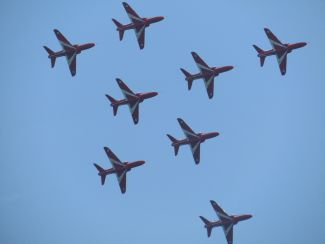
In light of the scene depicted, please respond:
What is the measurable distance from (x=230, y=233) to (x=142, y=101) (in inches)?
1226

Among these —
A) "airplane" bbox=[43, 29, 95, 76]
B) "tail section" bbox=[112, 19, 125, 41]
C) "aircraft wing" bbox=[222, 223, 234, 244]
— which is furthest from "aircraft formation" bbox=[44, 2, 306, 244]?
"aircraft wing" bbox=[222, 223, 234, 244]

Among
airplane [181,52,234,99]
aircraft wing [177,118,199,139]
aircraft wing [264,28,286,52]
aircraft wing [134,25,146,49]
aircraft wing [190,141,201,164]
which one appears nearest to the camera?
airplane [181,52,234,99]

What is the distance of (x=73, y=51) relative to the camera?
275 ft

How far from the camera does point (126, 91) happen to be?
8350 centimetres

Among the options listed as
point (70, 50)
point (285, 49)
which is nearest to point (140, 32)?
point (70, 50)

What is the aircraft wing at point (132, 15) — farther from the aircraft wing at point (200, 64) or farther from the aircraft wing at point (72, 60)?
the aircraft wing at point (72, 60)

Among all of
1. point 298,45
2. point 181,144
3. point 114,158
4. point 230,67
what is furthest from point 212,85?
point 114,158

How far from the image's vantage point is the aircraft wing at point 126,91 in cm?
8325

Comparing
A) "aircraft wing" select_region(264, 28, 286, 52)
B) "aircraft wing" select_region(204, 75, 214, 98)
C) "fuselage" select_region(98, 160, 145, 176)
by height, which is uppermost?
"aircraft wing" select_region(264, 28, 286, 52)

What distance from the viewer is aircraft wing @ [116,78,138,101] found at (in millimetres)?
83250

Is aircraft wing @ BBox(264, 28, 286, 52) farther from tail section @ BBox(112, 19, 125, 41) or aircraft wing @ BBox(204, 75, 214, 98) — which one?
tail section @ BBox(112, 19, 125, 41)

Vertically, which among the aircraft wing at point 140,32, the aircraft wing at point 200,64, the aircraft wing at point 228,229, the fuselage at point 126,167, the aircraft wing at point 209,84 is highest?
the aircraft wing at point 140,32

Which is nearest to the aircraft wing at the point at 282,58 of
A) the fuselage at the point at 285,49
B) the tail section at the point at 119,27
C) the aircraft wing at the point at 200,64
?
the fuselage at the point at 285,49

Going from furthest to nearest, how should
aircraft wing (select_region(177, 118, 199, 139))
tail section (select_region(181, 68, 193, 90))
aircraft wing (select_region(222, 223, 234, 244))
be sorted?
1. aircraft wing (select_region(222, 223, 234, 244))
2. aircraft wing (select_region(177, 118, 199, 139))
3. tail section (select_region(181, 68, 193, 90))
